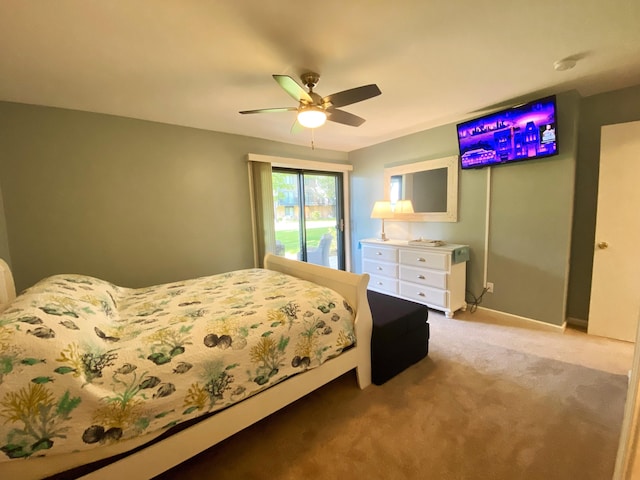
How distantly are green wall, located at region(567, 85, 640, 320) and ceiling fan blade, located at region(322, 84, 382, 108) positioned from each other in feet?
7.70

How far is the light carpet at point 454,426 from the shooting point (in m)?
1.33

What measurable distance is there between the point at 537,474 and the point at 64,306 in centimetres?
240

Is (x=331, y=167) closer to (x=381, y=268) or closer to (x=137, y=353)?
(x=381, y=268)

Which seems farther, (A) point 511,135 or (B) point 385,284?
(B) point 385,284

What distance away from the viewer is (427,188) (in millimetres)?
3533

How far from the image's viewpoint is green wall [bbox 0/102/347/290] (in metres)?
2.32

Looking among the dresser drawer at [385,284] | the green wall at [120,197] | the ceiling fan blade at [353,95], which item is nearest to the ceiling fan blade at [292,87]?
the ceiling fan blade at [353,95]

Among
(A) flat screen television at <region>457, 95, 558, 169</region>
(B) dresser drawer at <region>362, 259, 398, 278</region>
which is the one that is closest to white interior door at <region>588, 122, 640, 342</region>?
(A) flat screen television at <region>457, 95, 558, 169</region>

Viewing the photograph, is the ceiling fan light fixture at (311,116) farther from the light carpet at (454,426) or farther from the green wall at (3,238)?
the green wall at (3,238)

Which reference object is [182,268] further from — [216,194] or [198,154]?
[198,154]

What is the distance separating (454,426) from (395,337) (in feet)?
2.00

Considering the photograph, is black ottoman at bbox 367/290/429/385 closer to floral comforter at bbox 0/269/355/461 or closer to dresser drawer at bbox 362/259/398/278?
floral comforter at bbox 0/269/355/461

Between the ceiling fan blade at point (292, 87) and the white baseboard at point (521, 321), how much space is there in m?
3.00

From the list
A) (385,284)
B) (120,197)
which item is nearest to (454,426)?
(385,284)
